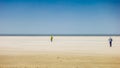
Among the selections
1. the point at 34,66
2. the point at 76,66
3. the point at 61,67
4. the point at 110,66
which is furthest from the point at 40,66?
the point at 110,66

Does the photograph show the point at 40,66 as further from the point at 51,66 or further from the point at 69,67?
the point at 69,67

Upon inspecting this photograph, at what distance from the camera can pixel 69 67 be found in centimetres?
949

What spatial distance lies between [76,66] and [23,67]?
6.91 feet

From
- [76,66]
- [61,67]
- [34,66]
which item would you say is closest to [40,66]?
[34,66]

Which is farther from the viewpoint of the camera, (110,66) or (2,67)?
(110,66)

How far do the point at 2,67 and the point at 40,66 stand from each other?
147 centimetres

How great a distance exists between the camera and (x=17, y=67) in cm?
937

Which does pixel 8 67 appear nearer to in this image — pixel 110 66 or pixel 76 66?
pixel 76 66

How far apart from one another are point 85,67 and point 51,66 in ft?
4.44

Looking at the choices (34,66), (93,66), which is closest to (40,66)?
(34,66)

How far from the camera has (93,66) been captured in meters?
9.75

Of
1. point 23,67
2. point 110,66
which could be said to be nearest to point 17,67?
point 23,67

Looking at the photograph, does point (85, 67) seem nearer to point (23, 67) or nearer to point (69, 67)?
point (69, 67)

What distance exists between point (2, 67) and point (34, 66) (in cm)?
125
